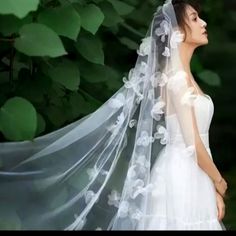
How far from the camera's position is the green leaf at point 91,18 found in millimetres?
1935

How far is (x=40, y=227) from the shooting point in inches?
75.0

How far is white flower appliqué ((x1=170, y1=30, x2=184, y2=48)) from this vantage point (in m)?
1.82

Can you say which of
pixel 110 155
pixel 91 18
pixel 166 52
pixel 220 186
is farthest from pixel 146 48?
pixel 220 186

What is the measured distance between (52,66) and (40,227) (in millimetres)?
431

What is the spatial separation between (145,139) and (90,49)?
1.16ft

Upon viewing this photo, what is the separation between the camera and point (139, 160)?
1.86m

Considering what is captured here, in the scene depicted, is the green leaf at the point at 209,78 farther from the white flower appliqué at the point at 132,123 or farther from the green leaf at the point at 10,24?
the green leaf at the point at 10,24

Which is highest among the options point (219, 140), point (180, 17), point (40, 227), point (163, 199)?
point (180, 17)

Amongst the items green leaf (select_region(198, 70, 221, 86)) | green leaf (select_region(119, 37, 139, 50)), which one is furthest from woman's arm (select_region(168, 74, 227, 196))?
green leaf (select_region(198, 70, 221, 86))

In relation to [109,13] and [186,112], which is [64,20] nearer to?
[109,13]

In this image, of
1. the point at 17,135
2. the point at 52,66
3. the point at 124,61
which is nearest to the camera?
the point at 17,135

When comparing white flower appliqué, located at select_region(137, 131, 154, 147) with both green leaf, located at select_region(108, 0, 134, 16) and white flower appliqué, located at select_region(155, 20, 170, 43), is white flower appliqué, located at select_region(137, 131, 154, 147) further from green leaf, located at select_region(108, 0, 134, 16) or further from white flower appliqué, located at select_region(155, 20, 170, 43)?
green leaf, located at select_region(108, 0, 134, 16)

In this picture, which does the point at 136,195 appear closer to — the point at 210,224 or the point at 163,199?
the point at 163,199

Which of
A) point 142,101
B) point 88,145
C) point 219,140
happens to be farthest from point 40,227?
point 219,140
